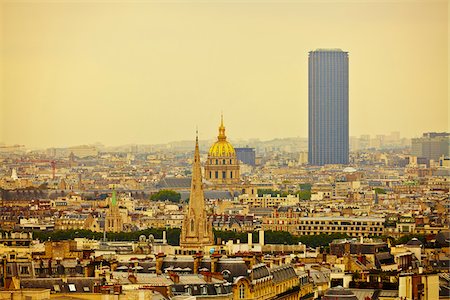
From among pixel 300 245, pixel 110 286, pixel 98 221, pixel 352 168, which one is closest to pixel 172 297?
pixel 110 286

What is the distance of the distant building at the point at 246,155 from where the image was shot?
191 meters

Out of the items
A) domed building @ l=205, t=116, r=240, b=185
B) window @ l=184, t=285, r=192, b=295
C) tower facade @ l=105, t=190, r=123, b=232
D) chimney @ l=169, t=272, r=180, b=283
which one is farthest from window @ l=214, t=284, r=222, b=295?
domed building @ l=205, t=116, r=240, b=185

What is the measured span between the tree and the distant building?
182 ft

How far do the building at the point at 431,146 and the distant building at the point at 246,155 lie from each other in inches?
734

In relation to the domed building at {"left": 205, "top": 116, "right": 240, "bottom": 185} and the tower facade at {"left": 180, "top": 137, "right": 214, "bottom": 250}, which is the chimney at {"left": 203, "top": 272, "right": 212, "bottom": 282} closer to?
the tower facade at {"left": 180, "top": 137, "right": 214, "bottom": 250}

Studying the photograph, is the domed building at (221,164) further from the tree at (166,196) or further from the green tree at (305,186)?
the tree at (166,196)

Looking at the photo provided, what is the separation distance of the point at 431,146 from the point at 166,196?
31.7m

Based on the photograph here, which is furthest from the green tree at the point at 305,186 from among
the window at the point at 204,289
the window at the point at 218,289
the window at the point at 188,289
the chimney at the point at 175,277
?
the window at the point at 188,289

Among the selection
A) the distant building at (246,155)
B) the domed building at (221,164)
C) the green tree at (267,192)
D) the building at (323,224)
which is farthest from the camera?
the distant building at (246,155)

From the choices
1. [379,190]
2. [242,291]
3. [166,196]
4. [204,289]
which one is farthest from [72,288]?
[379,190]

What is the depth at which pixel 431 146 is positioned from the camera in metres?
156

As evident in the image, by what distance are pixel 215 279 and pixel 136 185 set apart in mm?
111463

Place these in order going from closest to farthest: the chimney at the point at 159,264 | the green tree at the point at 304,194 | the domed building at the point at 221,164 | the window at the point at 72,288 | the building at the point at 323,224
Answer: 1. the window at the point at 72,288
2. the chimney at the point at 159,264
3. the building at the point at 323,224
4. the green tree at the point at 304,194
5. the domed building at the point at 221,164

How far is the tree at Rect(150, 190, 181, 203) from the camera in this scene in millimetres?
126150
